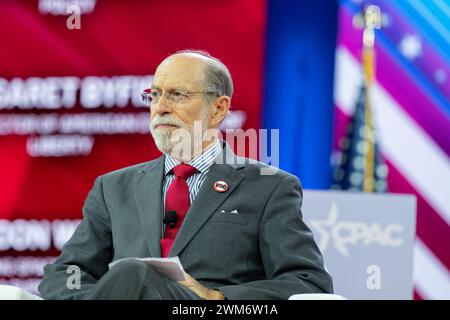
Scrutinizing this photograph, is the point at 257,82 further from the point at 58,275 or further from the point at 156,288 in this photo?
the point at 156,288

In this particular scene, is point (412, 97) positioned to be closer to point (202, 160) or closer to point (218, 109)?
point (218, 109)

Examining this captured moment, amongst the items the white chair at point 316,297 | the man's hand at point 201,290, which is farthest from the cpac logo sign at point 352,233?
the white chair at point 316,297

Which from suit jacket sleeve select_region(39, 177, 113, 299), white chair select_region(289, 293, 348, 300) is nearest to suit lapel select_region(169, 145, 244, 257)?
suit jacket sleeve select_region(39, 177, 113, 299)

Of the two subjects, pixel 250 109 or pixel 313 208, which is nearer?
pixel 313 208

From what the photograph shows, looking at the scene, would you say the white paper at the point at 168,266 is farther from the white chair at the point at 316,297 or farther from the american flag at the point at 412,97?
the american flag at the point at 412,97

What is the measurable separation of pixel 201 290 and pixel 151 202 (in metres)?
0.46

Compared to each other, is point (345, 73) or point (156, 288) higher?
point (345, 73)

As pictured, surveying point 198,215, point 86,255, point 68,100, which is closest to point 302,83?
point 68,100

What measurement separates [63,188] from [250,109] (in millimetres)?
1245

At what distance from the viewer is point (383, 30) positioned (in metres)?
5.10

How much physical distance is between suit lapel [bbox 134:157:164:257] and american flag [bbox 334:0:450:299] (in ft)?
7.08

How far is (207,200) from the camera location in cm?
291

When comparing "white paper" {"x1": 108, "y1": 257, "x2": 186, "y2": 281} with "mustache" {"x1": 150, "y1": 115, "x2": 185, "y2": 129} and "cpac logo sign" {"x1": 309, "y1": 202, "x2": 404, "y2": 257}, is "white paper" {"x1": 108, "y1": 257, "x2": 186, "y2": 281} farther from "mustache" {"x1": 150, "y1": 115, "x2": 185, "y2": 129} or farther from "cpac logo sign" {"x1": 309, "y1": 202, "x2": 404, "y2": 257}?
"cpac logo sign" {"x1": 309, "y1": 202, "x2": 404, "y2": 257}
